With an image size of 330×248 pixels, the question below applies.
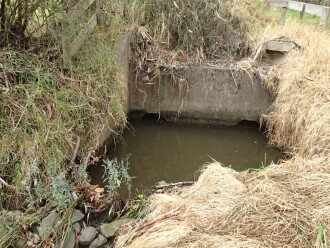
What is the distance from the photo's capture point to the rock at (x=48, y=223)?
2594mm

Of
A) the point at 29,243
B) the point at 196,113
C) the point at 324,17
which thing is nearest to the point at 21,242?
the point at 29,243

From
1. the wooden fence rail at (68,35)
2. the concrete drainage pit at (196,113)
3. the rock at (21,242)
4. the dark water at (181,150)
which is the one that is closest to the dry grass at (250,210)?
the rock at (21,242)

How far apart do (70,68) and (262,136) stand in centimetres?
302

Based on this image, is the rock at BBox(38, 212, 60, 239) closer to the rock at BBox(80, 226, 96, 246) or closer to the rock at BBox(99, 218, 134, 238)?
the rock at BBox(80, 226, 96, 246)

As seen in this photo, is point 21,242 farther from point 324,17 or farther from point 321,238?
point 324,17

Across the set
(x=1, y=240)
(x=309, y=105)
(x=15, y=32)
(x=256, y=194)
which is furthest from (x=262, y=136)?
(x=1, y=240)

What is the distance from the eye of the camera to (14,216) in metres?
2.63

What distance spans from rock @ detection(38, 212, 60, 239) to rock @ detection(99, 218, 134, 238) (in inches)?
13.7

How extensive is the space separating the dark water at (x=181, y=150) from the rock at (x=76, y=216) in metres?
1.06

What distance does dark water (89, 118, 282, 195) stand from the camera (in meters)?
4.37

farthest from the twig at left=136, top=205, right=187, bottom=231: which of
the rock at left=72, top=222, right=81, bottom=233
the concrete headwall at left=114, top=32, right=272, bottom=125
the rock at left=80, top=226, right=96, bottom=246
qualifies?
the concrete headwall at left=114, top=32, right=272, bottom=125

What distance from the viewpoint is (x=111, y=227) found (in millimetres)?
2840

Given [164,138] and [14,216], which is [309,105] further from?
[14,216]

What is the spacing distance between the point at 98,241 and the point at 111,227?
5.7 inches
